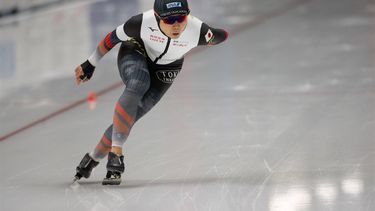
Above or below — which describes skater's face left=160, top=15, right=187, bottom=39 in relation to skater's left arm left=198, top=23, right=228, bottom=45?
above

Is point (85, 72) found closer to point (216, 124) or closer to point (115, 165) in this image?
point (115, 165)

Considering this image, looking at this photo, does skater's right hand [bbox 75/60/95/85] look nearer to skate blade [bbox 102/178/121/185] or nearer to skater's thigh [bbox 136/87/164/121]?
skater's thigh [bbox 136/87/164/121]

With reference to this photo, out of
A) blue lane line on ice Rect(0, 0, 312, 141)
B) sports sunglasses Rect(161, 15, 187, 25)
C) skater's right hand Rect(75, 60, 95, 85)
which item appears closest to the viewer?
sports sunglasses Rect(161, 15, 187, 25)

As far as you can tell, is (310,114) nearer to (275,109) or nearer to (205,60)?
(275,109)

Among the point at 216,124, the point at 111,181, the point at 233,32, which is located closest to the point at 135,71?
the point at 111,181

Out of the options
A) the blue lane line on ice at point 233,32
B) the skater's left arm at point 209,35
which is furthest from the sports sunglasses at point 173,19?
the blue lane line on ice at point 233,32

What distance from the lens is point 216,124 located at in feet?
24.5

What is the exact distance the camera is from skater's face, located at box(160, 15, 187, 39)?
549 cm

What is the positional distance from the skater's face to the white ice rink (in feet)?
3.10

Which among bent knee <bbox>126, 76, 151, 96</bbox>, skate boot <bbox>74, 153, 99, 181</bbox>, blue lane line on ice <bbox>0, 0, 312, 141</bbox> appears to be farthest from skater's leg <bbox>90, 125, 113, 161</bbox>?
blue lane line on ice <bbox>0, 0, 312, 141</bbox>

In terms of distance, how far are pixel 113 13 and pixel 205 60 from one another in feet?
13.0

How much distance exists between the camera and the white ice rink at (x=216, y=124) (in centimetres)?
551

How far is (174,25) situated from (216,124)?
2.09 meters

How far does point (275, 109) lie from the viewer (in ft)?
25.9
